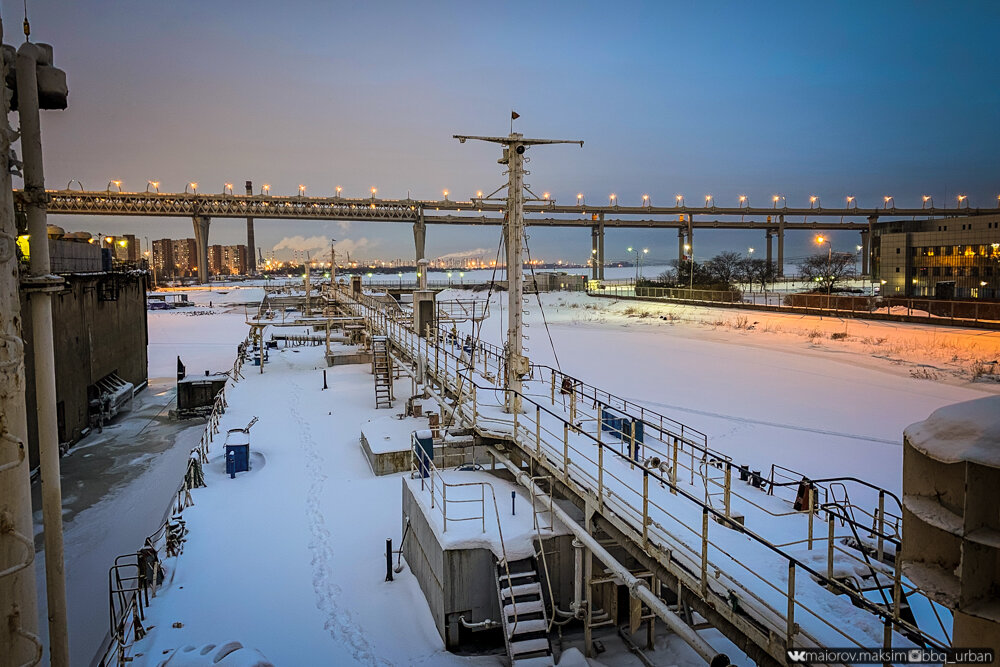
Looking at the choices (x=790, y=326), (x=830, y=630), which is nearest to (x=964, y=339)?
(x=790, y=326)

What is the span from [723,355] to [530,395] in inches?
904

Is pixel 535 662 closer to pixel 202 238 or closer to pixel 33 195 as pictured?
pixel 33 195

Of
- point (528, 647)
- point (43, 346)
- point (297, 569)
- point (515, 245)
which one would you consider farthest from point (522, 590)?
point (43, 346)

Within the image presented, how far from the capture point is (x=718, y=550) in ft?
24.0

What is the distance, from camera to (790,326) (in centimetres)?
3978

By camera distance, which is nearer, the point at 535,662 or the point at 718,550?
the point at 718,550

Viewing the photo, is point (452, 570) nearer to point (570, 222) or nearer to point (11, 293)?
point (11, 293)

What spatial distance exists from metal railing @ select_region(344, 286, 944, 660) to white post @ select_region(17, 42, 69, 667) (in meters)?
5.66

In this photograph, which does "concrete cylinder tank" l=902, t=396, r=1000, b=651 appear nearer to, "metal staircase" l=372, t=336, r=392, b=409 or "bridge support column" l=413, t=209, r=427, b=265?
"metal staircase" l=372, t=336, r=392, b=409

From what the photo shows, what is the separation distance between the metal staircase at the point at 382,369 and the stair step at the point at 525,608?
15.3 m

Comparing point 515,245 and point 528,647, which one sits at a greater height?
point 515,245

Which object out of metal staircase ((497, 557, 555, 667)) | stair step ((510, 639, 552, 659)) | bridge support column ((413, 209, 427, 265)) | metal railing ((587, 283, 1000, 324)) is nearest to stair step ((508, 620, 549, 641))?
metal staircase ((497, 557, 555, 667))

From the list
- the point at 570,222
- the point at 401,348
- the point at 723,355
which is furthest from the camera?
the point at 570,222

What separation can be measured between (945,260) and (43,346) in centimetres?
7523
